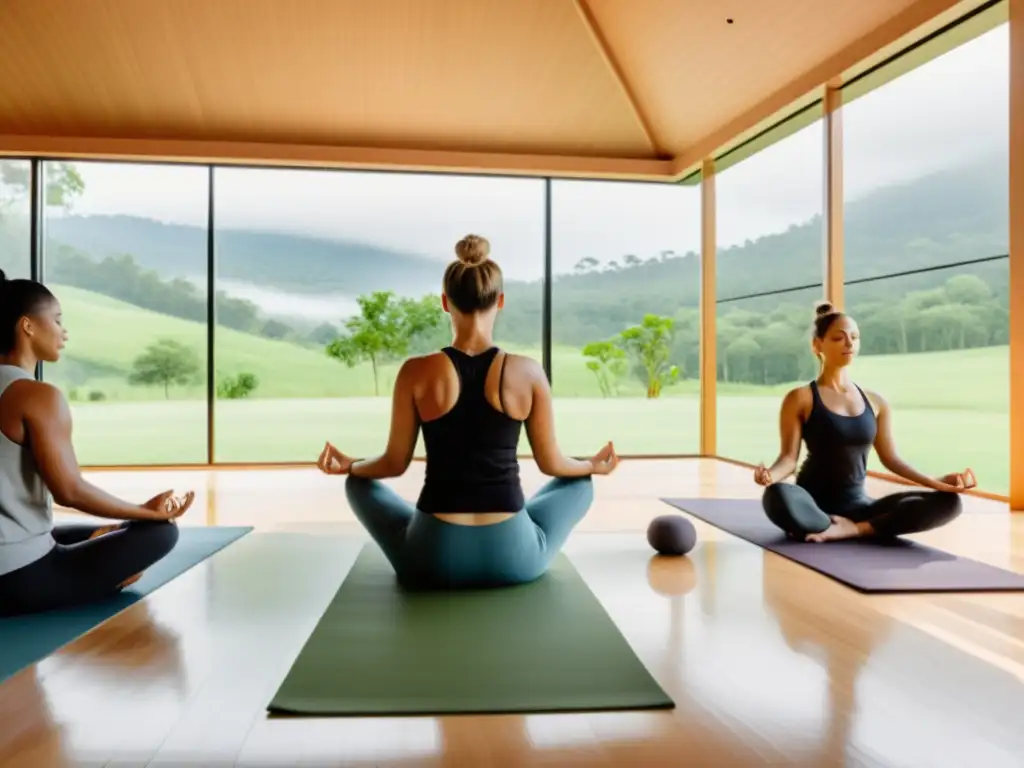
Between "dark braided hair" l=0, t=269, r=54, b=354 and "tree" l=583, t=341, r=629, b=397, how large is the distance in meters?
8.06

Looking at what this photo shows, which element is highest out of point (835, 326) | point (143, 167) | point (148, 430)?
point (143, 167)

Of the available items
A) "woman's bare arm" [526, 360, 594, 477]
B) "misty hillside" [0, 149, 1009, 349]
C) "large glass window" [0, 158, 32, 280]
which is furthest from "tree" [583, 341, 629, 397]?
"woman's bare arm" [526, 360, 594, 477]

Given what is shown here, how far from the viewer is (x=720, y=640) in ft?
5.91

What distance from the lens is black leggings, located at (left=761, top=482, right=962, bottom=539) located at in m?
2.72

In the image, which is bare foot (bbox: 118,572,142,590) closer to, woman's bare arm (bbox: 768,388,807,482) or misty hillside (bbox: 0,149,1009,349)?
woman's bare arm (bbox: 768,388,807,482)

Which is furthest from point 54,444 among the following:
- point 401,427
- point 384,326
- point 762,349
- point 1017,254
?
point 762,349

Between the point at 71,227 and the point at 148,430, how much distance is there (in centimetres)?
408

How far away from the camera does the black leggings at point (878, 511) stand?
272 cm

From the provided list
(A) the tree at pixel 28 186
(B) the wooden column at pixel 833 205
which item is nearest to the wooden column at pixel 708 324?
(B) the wooden column at pixel 833 205

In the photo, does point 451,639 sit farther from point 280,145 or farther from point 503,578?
point 280,145

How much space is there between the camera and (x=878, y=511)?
9.27 feet

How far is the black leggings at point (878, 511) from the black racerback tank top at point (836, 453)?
0.05 meters

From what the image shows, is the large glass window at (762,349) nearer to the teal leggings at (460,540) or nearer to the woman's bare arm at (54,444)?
the teal leggings at (460,540)

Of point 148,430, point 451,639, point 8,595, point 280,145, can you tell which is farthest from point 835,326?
point 148,430
